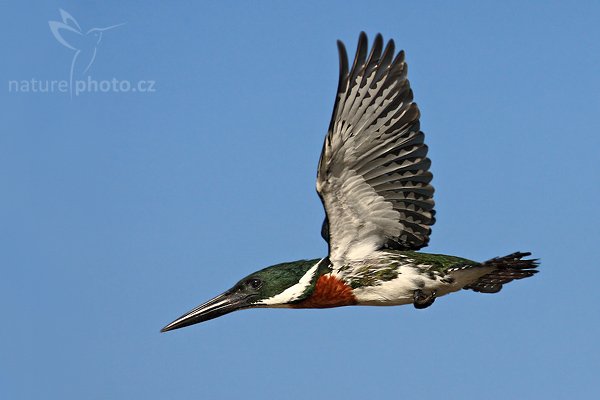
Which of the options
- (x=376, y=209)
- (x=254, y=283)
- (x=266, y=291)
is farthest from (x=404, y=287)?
(x=254, y=283)

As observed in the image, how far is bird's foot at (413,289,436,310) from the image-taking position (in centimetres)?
1315

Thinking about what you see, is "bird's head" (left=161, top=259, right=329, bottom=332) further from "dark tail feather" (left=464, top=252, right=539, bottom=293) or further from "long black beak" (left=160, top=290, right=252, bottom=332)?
"dark tail feather" (left=464, top=252, right=539, bottom=293)

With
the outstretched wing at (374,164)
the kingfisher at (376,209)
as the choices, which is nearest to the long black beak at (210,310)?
the kingfisher at (376,209)

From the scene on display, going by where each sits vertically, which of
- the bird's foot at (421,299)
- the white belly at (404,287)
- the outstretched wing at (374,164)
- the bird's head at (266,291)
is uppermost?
the outstretched wing at (374,164)

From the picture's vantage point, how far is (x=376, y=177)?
1322cm

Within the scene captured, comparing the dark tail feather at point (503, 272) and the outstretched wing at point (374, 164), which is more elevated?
the outstretched wing at point (374, 164)

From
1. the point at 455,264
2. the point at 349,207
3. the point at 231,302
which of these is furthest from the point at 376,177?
the point at 231,302

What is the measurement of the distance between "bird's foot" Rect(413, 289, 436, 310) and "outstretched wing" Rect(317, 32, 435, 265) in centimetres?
64

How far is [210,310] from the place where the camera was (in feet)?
46.2

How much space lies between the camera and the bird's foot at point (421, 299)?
43.1 feet

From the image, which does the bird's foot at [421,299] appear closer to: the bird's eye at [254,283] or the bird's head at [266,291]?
the bird's head at [266,291]

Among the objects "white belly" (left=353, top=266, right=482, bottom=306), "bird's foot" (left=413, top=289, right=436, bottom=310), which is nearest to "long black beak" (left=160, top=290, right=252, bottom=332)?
"white belly" (left=353, top=266, right=482, bottom=306)

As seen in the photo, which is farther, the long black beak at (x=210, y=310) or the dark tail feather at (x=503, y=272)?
the long black beak at (x=210, y=310)

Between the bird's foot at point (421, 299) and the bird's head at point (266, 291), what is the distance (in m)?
1.01
